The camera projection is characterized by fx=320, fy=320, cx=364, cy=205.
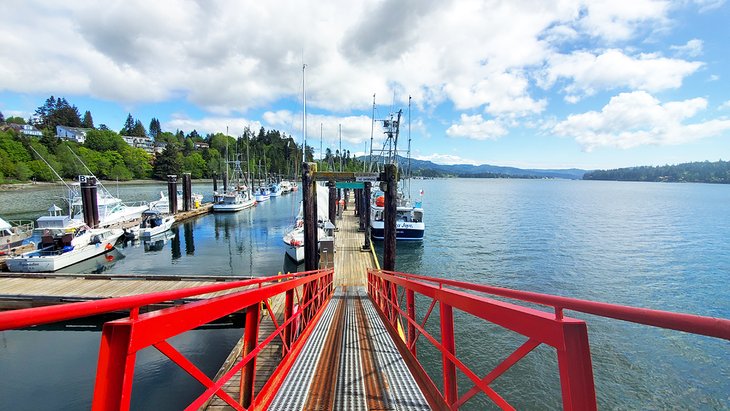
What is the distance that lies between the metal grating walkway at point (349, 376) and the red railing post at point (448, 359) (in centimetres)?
49

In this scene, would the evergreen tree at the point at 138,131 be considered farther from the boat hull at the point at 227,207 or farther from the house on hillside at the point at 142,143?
the boat hull at the point at 227,207

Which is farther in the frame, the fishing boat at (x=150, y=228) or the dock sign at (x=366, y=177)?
the fishing boat at (x=150, y=228)

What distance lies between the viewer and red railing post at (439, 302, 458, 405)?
3160 millimetres

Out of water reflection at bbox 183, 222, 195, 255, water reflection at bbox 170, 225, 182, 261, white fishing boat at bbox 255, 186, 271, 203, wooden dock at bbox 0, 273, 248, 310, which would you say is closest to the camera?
wooden dock at bbox 0, 273, 248, 310

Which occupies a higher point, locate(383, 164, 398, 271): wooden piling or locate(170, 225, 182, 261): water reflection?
locate(383, 164, 398, 271): wooden piling

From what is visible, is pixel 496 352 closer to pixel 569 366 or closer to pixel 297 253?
pixel 569 366

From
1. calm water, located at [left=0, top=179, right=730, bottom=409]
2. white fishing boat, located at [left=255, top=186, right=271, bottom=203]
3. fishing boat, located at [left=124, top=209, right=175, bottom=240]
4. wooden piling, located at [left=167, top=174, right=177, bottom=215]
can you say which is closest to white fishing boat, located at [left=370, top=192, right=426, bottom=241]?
calm water, located at [left=0, top=179, right=730, bottom=409]

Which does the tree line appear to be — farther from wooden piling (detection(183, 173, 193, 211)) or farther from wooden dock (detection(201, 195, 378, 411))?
wooden dock (detection(201, 195, 378, 411))

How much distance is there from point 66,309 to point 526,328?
2449 mm

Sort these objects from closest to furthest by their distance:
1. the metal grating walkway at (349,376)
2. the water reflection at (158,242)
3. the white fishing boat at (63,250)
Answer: the metal grating walkway at (349,376), the white fishing boat at (63,250), the water reflection at (158,242)

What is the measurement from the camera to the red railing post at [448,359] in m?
3.16

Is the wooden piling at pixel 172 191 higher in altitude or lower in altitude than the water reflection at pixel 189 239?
higher

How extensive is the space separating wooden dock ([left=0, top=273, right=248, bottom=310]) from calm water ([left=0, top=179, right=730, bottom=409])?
1.24 metres

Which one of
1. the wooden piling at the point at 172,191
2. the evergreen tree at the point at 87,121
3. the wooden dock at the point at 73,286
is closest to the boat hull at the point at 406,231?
the wooden dock at the point at 73,286
